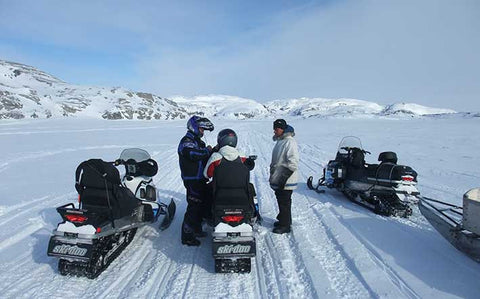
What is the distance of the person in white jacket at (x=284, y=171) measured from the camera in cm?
499

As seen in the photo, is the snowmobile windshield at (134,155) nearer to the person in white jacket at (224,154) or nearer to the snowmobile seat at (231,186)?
the person in white jacket at (224,154)

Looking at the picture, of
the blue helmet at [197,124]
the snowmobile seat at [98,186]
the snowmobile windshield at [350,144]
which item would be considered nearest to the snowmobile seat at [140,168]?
the blue helmet at [197,124]

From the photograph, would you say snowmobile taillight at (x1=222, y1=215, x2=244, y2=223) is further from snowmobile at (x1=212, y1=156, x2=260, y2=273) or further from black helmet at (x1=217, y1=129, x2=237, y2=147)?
black helmet at (x1=217, y1=129, x2=237, y2=147)

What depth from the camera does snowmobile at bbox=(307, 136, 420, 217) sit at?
5.81 meters

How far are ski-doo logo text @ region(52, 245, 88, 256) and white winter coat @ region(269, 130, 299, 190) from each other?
281 cm

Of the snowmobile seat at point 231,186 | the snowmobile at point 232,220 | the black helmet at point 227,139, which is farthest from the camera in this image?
the black helmet at point 227,139

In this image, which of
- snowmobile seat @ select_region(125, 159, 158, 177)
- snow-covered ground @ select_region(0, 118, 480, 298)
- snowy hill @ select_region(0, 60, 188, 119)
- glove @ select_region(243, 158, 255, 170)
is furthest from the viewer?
snowy hill @ select_region(0, 60, 188, 119)

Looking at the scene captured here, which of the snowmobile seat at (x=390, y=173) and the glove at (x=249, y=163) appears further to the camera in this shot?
the snowmobile seat at (x=390, y=173)

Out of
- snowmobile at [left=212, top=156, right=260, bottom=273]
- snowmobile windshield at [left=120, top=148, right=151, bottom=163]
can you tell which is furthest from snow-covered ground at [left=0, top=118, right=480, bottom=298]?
snowmobile windshield at [left=120, top=148, right=151, bottom=163]

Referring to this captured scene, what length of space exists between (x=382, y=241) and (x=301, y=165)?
22.0 ft

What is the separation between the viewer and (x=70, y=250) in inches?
141

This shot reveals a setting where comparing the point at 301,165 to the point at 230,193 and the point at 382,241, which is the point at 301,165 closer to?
the point at 382,241

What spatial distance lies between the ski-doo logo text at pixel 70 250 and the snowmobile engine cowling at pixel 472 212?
14.9ft

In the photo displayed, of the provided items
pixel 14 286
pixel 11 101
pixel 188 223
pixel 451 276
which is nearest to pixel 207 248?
pixel 188 223
